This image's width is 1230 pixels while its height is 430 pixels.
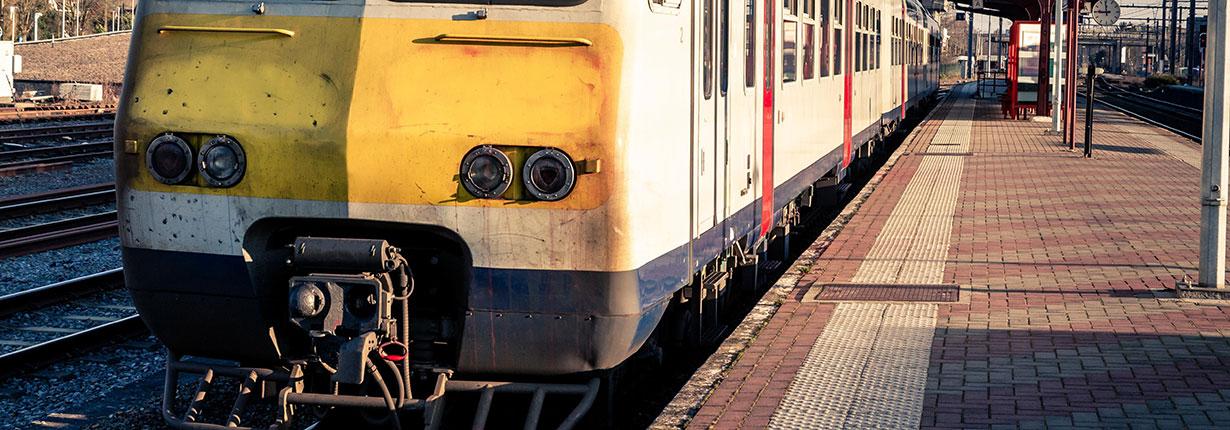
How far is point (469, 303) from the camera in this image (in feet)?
19.2

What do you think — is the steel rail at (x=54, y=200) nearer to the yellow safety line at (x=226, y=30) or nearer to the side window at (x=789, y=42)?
the side window at (x=789, y=42)

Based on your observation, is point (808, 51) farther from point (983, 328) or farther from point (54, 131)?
point (54, 131)

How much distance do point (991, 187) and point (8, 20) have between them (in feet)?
210

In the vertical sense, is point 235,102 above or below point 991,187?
above

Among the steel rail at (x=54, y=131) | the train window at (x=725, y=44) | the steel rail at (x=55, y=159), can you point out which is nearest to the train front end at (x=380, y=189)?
the train window at (x=725, y=44)

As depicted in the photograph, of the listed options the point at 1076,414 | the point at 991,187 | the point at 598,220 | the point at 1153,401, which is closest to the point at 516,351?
the point at 598,220

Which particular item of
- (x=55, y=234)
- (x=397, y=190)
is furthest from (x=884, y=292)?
(x=55, y=234)

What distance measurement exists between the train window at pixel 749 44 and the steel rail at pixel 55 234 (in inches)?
257

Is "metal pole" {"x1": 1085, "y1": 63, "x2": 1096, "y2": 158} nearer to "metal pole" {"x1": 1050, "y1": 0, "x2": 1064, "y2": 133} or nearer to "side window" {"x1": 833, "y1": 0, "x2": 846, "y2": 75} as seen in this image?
"metal pole" {"x1": 1050, "y1": 0, "x2": 1064, "y2": 133}

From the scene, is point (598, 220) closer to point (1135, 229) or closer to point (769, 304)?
point (769, 304)

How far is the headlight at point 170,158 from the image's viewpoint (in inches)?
232

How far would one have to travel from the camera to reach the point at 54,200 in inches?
659

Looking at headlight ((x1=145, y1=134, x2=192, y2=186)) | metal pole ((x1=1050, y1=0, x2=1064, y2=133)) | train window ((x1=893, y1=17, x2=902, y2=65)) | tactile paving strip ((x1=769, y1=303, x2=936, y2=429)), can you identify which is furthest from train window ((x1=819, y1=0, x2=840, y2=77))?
metal pole ((x1=1050, y1=0, x2=1064, y2=133))

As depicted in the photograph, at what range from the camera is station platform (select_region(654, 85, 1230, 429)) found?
653cm
